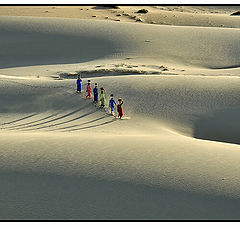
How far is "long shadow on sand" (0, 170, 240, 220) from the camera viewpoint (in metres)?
7.62

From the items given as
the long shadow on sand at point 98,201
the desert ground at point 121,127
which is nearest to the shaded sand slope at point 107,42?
the desert ground at point 121,127

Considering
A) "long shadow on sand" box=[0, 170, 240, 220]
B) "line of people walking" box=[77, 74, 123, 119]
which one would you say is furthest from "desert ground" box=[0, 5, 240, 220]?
"line of people walking" box=[77, 74, 123, 119]

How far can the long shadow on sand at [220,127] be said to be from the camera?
12523 millimetres

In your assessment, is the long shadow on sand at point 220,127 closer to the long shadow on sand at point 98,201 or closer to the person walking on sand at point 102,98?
the person walking on sand at point 102,98

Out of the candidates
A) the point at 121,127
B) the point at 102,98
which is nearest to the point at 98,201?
the point at 121,127

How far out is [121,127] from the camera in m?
12.5

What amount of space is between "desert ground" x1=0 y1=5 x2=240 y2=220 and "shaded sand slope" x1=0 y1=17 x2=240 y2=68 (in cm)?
6

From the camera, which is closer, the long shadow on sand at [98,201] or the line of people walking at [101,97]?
the long shadow on sand at [98,201]

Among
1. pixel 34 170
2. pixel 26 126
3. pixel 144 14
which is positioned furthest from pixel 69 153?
pixel 144 14

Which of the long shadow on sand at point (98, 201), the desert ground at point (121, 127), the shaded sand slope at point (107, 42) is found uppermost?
the shaded sand slope at point (107, 42)

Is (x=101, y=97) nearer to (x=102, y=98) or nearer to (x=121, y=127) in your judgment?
(x=102, y=98)

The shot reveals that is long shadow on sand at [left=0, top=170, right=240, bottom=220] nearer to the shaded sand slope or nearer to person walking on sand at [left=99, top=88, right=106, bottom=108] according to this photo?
person walking on sand at [left=99, top=88, right=106, bottom=108]

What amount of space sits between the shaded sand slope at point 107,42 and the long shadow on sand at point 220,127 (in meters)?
9.61

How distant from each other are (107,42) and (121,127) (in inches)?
570
